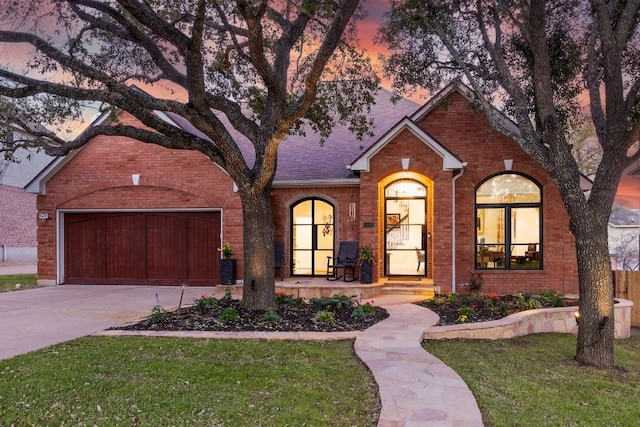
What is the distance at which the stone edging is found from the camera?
8.29 metres

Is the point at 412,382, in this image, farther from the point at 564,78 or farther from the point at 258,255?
the point at 564,78

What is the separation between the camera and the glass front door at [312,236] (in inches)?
571

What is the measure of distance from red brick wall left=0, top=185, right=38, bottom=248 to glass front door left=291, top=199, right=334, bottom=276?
2192cm

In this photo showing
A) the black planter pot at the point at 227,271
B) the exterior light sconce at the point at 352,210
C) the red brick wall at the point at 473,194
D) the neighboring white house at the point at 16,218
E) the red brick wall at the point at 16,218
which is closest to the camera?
the red brick wall at the point at 473,194

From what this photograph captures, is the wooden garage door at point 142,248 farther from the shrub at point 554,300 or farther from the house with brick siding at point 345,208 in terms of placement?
the shrub at point 554,300

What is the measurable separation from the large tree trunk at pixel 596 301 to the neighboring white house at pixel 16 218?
95.6ft

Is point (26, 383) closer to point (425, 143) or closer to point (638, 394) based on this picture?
point (638, 394)

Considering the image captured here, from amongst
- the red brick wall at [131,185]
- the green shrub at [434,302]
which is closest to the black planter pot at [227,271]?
the red brick wall at [131,185]

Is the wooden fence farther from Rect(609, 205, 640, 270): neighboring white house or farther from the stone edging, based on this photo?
Rect(609, 205, 640, 270): neighboring white house

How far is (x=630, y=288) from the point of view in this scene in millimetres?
11133

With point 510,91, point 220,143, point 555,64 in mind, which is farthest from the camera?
point 555,64

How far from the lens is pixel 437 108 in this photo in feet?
45.4

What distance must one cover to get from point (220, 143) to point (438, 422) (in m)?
6.25

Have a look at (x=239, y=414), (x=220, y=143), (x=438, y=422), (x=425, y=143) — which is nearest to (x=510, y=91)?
(x=425, y=143)
